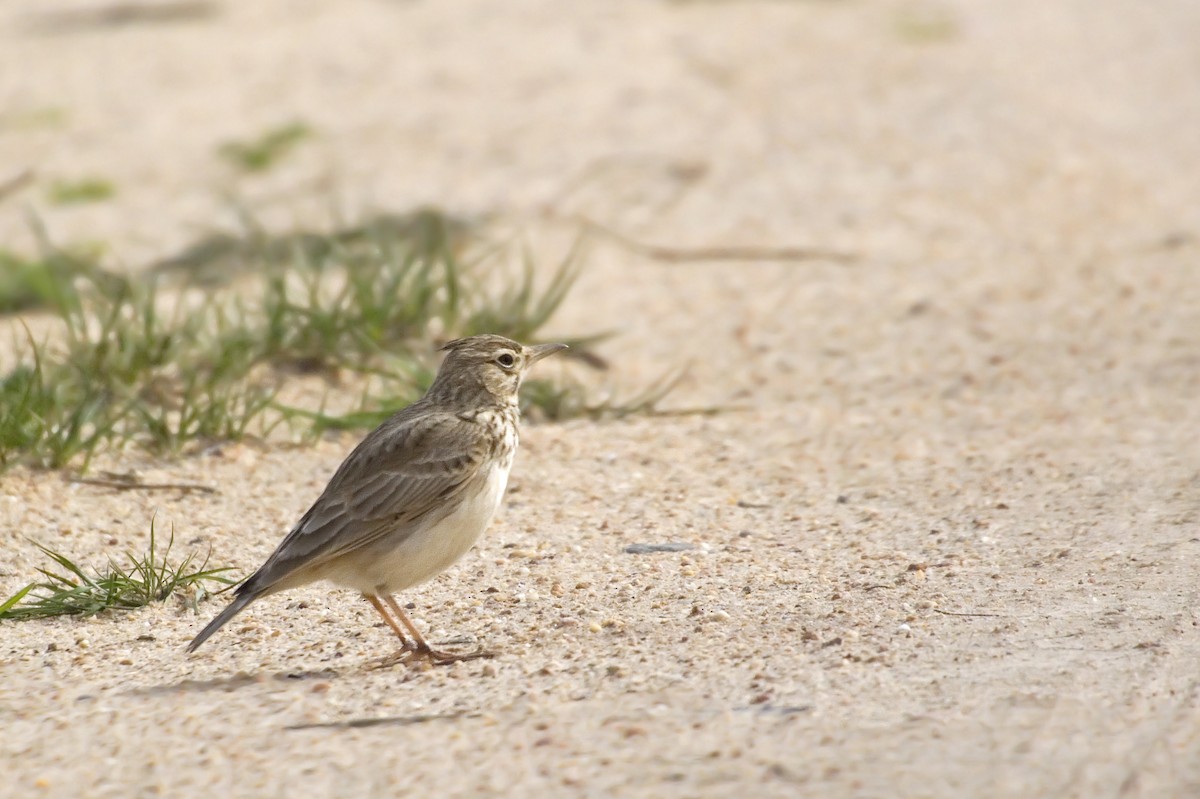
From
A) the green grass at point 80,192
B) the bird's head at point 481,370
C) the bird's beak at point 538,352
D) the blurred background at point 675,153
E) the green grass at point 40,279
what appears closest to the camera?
the bird's head at point 481,370

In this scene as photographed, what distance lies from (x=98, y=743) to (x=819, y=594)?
210cm

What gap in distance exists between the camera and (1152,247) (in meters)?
9.02

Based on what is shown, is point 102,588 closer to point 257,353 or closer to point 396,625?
point 396,625

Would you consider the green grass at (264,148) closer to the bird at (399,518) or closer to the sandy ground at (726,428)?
the sandy ground at (726,428)

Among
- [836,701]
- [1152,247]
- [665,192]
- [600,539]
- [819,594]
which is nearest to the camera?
[836,701]

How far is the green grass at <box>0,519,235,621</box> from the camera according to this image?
502 cm

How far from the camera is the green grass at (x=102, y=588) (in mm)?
5023

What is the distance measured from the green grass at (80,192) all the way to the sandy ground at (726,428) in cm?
12

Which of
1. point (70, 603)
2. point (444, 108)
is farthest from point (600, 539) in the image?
point (444, 108)

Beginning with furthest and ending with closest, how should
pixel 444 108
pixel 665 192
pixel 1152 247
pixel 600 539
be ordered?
pixel 444 108
pixel 665 192
pixel 1152 247
pixel 600 539

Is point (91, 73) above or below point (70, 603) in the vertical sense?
above

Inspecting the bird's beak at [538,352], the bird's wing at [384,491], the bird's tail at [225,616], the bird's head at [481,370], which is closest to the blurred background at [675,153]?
the bird's beak at [538,352]

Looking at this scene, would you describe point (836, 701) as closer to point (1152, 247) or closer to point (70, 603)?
point (70, 603)

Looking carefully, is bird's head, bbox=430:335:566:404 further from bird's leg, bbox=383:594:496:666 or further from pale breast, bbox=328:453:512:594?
bird's leg, bbox=383:594:496:666
